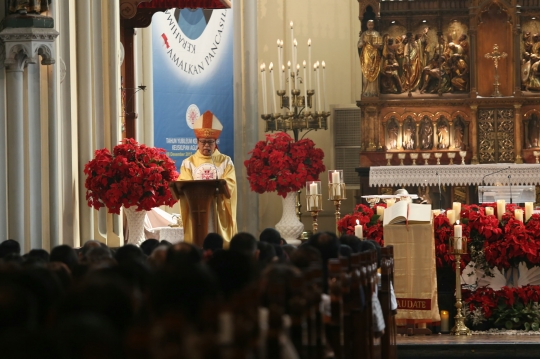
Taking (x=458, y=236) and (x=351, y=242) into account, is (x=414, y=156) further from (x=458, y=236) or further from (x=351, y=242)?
(x=351, y=242)

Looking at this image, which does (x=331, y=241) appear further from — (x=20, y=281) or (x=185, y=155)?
(x=185, y=155)

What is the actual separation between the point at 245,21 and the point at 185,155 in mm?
2503

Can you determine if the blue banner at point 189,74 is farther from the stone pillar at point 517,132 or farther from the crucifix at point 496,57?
the stone pillar at point 517,132

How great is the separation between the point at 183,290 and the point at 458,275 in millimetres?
A: 6593

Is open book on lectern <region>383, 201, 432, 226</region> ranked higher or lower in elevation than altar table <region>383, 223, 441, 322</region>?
higher

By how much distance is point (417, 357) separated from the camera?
27.2 ft

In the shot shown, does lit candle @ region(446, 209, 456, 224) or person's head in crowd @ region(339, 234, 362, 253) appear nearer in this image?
person's head in crowd @ region(339, 234, 362, 253)

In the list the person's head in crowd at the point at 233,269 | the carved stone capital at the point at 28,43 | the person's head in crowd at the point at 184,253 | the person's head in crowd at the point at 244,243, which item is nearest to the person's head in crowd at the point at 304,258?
the person's head in crowd at the point at 184,253

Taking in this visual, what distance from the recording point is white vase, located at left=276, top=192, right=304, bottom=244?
1408 centimetres

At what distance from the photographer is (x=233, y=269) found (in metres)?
3.21

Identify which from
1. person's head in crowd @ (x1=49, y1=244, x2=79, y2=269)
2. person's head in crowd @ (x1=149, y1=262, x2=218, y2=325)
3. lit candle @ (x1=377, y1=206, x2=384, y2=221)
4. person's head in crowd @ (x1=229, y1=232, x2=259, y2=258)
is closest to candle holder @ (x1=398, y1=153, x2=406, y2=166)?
lit candle @ (x1=377, y1=206, x2=384, y2=221)

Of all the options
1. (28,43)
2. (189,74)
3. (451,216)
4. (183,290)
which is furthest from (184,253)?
(189,74)

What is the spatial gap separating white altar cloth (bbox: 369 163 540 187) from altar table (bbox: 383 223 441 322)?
5.39 metres

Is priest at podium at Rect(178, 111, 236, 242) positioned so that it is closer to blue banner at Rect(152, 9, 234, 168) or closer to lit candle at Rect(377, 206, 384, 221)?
lit candle at Rect(377, 206, 384, 221)
